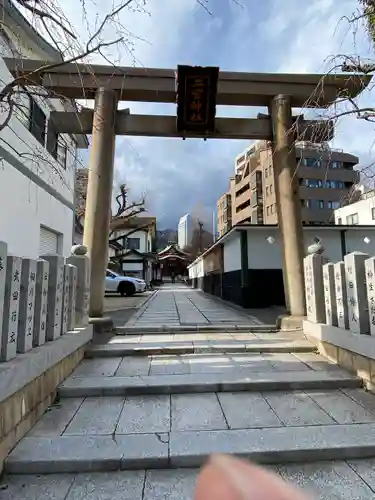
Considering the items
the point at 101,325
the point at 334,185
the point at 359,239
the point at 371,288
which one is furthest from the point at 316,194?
the point at 371,288

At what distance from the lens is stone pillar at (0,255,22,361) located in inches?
115

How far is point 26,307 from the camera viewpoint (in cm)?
330

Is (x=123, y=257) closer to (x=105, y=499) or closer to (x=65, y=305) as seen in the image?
(x=65, y=305)

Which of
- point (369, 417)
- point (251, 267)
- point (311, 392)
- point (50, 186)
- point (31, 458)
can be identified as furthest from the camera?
point (251, 267)

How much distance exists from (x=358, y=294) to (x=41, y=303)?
3.67 m

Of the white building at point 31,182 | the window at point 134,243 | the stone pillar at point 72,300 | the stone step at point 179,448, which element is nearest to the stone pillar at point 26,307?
the stone step at point 179,448

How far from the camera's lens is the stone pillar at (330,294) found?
192 inches

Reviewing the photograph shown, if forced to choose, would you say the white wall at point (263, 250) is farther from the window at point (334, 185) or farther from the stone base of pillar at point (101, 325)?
the window at point (334, 185)

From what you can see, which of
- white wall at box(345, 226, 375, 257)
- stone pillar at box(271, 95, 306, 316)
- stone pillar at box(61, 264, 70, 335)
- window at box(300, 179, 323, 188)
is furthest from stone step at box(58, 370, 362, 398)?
window at box(300, 179, 323, 188)

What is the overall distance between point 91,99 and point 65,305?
454cm

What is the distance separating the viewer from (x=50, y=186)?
9.42 meters

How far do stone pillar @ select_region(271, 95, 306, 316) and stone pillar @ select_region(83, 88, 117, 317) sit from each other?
3.35 meters

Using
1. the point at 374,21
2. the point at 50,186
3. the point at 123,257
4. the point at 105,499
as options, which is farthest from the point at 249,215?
the point at 105,499

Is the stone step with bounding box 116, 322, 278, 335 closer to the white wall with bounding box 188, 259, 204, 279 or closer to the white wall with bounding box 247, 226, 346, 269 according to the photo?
the white wall with bounding box 247, 226, 346, 269
